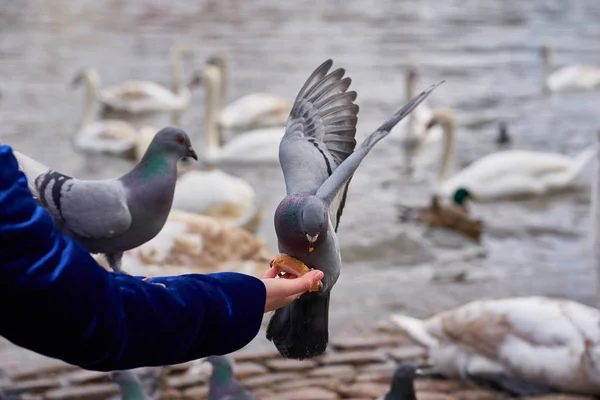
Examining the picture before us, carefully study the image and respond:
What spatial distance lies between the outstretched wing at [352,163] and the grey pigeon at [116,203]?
38.1 inches

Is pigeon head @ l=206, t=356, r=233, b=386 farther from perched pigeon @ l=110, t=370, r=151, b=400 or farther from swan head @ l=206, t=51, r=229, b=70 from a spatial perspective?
swan head @ l=206, t=51, r=229, b=70

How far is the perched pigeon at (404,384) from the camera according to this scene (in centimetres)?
A: 468

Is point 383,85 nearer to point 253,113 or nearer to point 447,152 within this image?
point 253,113

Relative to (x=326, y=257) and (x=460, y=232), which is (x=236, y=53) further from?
(x=326, y=257)

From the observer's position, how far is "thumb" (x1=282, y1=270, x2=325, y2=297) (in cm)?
231

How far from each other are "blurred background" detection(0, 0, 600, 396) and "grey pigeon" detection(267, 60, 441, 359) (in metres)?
3.80

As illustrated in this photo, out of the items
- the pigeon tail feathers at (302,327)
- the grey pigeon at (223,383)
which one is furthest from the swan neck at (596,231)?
the pigeon tail feathers at (302,327)

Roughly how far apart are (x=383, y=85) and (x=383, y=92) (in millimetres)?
670

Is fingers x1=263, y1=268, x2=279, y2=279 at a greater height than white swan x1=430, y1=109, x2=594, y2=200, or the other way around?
fingers x1=263, y1=268, x2=279, y2=279

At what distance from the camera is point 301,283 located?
92.9 inches

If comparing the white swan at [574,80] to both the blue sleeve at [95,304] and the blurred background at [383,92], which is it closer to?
the blurred background at [383,92]

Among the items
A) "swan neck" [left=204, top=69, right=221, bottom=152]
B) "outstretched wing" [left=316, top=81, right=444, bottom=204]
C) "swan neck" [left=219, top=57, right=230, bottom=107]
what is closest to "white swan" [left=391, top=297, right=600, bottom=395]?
"outstretched wing" [left=316, top=81, right=444, bottom=204]

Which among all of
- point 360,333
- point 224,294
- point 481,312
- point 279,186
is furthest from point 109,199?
point 279,186

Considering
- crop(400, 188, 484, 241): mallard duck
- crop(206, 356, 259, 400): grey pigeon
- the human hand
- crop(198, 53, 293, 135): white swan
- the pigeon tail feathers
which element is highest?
the human hand
